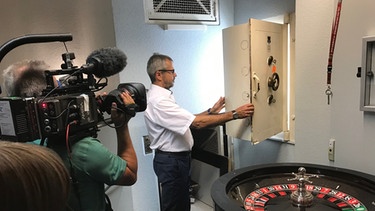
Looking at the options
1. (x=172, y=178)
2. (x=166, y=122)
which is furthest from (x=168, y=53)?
(x=172, y=178)

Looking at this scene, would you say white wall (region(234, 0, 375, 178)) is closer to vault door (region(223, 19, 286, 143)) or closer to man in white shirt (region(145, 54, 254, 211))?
vault door (region(223, 19, 286, 143))

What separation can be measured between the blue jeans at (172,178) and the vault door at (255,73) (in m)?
0.43

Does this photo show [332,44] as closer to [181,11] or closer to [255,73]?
[255,73]

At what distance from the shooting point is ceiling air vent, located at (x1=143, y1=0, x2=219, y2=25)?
2.09m

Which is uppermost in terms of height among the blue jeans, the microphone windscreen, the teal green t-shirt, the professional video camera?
the microphone windscreen

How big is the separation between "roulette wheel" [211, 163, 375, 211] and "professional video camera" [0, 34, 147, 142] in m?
0.50

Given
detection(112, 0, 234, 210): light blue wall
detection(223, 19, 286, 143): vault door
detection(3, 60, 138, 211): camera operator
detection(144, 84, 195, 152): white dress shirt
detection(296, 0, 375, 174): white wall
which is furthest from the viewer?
detection(112, 0, 234, 210): light blue wall

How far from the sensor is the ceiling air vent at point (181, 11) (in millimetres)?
2090

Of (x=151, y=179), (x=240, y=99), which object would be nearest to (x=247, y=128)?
(x=240, y=99)

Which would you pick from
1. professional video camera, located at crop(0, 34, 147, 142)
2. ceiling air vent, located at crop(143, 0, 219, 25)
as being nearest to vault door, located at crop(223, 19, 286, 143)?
ceiling air vent, located at crop(143, 0, 219, 25)

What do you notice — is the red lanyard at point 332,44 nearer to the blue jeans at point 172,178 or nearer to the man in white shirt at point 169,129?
the man in white shirt at point 169,129

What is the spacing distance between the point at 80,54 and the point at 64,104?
88 centimetres

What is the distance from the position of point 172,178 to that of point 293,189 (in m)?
0.98

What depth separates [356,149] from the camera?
120cm
